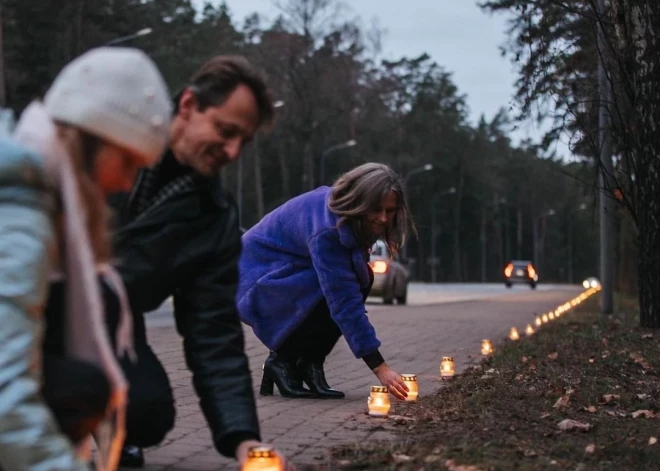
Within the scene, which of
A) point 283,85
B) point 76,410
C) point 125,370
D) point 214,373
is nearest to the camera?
point 76,410

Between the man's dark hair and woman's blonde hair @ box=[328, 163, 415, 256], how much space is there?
3103 mm

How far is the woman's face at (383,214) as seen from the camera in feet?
21.9

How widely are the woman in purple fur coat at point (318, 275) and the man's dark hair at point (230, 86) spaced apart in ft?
10.2

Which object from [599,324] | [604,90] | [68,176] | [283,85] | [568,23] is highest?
[283,85]

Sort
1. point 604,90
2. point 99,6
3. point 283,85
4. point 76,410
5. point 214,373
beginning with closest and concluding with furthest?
point 76,410
point 214,373
point 604,90
point 99,6
point 283,85

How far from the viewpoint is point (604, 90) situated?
16.0 metres

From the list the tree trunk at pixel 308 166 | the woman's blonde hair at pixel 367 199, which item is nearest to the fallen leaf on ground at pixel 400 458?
the woman's blonde hair at pixel 367 199

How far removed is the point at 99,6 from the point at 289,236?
4875cm

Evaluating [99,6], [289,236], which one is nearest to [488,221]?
[99,6]

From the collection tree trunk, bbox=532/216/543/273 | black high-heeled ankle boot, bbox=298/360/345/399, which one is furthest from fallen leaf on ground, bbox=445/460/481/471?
tree trunk, bbox=532/216/543/273

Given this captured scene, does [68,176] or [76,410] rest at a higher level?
[68,176]

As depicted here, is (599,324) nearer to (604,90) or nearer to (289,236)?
(604,90)

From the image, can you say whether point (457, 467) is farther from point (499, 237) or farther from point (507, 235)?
point (507, 235)

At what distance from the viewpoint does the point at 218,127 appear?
3.48m
